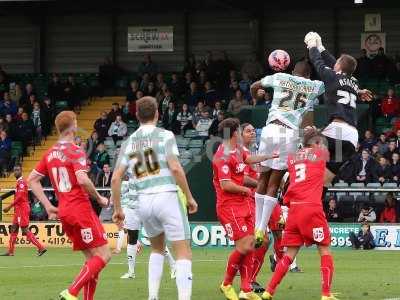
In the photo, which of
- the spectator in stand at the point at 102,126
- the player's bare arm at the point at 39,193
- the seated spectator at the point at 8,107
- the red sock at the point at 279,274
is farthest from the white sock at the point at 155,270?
the seated spectator at the point at 8,107

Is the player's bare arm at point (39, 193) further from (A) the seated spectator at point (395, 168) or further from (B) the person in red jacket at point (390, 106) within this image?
(B) the person in red jacket at point (390, 106)

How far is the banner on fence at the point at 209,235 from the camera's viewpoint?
25.7 meters

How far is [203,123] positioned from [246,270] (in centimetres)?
1785

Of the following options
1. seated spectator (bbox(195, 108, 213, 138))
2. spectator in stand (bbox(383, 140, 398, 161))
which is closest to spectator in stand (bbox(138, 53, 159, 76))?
seated spectator (bbox(195, 108, 213, 138))

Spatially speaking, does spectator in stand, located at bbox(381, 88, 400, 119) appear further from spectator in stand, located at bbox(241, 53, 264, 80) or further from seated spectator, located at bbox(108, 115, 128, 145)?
seated spectator, located at bbox(108, 115, 128, 145)

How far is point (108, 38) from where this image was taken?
39219mm

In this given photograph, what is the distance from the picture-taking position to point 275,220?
50.8ft

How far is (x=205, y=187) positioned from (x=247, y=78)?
5404mm

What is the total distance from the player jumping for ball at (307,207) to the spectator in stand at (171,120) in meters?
19.0

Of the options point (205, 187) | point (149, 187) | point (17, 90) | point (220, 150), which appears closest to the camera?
point (149, 187)

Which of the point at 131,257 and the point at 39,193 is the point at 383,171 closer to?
the point at 131,257

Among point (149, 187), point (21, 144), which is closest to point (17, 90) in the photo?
point (21, 144)

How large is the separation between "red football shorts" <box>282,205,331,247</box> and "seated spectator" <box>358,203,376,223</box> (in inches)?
537

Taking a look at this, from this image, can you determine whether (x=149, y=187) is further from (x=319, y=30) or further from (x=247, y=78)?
(x=319, y=30)
